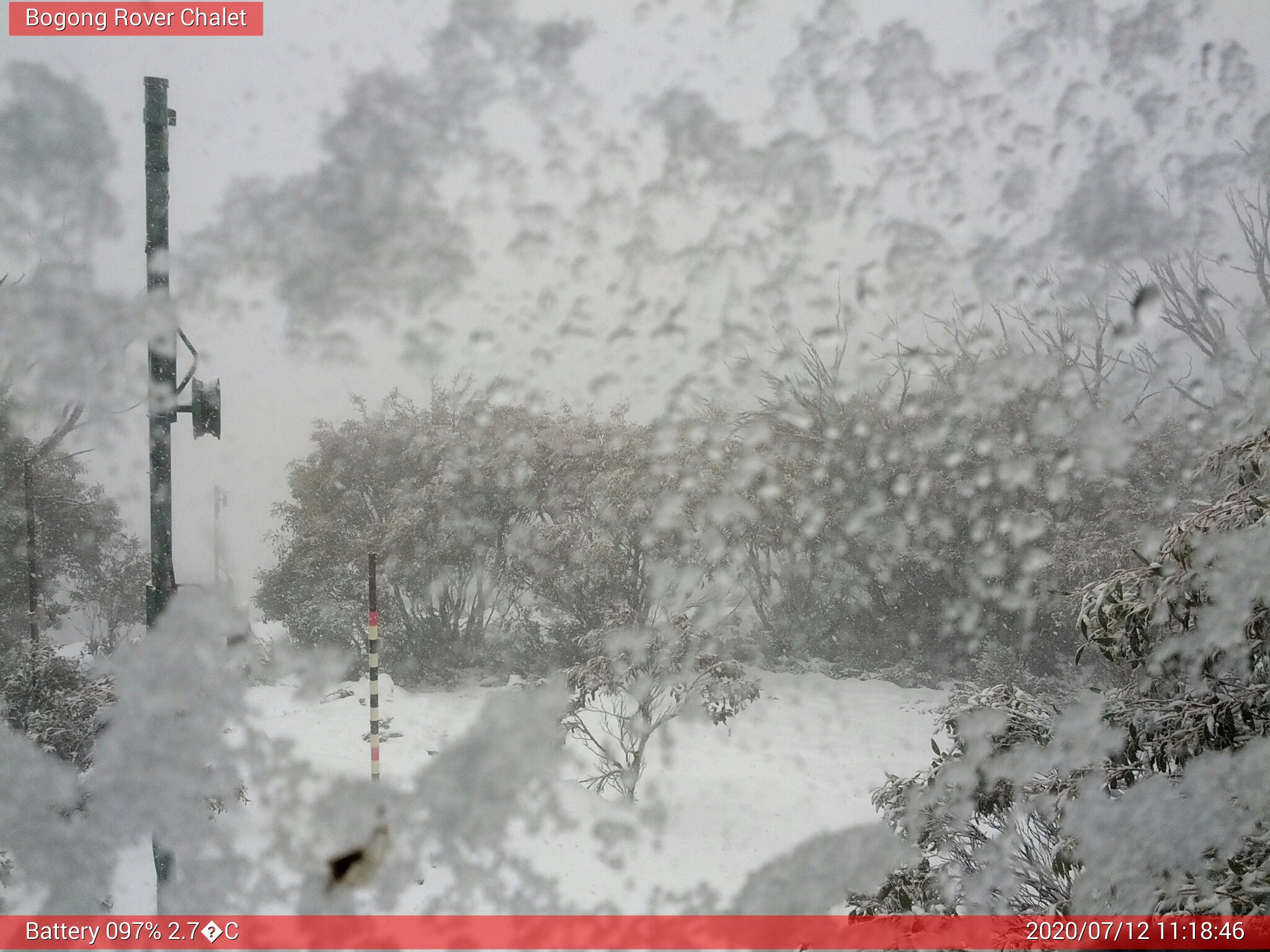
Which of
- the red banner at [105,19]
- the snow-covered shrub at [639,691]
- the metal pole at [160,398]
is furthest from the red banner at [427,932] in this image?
the red banner at [105,19]

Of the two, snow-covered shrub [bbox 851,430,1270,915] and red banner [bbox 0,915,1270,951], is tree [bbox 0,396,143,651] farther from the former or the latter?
snow-covered shrub [bbox 851,430,1270,915]

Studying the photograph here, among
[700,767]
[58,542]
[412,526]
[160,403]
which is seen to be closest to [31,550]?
[58,542]

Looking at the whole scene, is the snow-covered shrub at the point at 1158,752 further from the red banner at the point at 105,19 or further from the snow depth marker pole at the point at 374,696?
the red banner at the point at 105,19

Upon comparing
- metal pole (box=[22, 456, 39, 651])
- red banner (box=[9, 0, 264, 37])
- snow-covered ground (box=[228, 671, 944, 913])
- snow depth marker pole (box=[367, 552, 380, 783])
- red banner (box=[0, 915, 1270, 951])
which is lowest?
red banner (box=[0, 915, 1270, 951])

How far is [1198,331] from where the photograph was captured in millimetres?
2766

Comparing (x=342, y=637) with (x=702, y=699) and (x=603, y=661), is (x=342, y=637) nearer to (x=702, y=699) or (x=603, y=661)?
(x=603, y=661)

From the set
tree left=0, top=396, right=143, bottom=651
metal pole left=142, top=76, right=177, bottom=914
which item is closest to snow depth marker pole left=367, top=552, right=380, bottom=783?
metal pole left=142, top=76, right=177, bottom=914

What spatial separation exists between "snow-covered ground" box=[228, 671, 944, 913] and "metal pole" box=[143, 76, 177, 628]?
42cm

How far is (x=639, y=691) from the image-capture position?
8.00ft

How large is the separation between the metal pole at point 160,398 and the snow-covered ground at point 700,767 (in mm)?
421

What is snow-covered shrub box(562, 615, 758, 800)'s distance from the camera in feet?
7.73

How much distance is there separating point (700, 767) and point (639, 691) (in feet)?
0.98

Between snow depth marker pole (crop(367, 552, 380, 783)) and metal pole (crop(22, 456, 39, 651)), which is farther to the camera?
metal pole (crop(22, 456, 39, 651))

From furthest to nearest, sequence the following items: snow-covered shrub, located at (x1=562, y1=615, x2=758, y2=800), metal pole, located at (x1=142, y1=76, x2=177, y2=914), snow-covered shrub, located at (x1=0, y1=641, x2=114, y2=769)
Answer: snow-covered shrub, located at (x1=562, y1=615, x2=758, y2=800) → snow-covered shrub, located at (x1=0, y1=641, x2=114, y2=769) → metal pole, located at (x1=142, y1=76, x2=177, y2=914)
